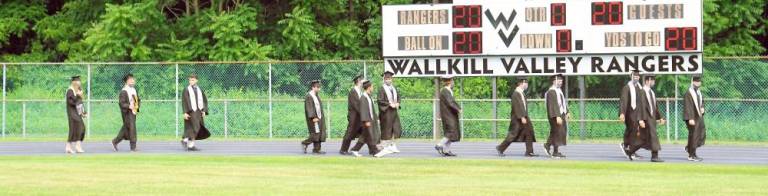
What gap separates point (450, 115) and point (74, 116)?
7101 millimetres

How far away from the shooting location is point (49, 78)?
38656 millimetres

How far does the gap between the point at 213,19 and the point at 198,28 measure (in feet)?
3.89

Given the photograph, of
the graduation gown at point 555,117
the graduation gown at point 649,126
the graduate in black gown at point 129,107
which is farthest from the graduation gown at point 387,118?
the graduate in black gown at point 129,107

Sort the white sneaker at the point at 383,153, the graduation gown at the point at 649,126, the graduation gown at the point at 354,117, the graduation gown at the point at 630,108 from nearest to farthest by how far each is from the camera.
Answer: the graduation gown at the point at 649,126 → the graduation gown at the point at 630,108 → the white sneaker at the point at 383,153 → the graduation gown at the point at 354,117

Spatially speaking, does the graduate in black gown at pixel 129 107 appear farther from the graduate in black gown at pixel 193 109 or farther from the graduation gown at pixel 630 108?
the graduation gown at pixel 630 108

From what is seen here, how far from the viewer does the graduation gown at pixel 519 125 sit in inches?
1089

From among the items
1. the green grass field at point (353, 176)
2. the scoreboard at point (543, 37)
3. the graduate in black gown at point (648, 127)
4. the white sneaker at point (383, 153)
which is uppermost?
the scoreboard at point (543, 37)

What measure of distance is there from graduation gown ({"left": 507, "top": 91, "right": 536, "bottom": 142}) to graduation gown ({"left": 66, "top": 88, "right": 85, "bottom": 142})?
801cm

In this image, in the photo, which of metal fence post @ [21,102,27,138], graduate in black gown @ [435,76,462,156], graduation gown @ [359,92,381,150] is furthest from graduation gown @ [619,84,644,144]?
metal fence post @ [21,102,27,138]

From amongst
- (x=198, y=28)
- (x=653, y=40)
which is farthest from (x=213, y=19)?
(x=653, y=40)

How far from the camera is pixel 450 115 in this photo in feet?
90.9

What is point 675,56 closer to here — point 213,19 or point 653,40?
point 653,40

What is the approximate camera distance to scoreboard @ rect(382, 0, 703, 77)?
109 feet

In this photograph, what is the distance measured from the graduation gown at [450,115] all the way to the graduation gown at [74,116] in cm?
682
